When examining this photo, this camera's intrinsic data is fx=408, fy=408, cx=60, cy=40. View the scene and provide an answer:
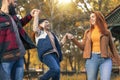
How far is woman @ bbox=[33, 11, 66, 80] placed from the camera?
8.24 metres

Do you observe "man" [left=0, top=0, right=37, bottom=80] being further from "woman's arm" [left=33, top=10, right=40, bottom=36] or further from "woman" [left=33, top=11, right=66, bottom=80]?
"woman" [left=33, top=11, right=66, bottom=80]

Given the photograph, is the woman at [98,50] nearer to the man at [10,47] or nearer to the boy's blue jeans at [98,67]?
the boy's blue jeans at [98,67]

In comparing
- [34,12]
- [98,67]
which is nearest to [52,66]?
[98,67]

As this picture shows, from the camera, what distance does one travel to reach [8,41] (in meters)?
6.33

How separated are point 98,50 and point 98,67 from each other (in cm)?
34

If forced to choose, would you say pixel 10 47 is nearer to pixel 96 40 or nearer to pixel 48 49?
pixel 48 49

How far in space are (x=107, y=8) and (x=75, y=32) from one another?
15.3 feet

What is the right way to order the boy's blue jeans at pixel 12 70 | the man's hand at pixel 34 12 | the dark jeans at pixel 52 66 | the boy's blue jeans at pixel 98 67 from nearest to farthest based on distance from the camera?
the boy's blue jeans at pixel 12 70 → the man's hand at pixel 34 12 → the boy's blue jeans at pixel 98 67 → the dark jeans at pixel 52 66

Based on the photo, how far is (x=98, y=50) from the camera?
8031 millimetres

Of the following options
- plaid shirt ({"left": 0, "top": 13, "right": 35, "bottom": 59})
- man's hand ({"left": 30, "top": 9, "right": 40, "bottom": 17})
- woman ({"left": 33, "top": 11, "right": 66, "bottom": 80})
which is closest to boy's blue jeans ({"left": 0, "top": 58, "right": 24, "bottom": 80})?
plaid shirt ({"left": 0, "top": 13, "right": 35, "bottom": 59})

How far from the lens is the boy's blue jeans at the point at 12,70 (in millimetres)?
6267

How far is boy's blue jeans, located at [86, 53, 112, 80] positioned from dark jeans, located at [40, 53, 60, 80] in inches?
25.9

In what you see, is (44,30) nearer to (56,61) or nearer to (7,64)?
(56,61)

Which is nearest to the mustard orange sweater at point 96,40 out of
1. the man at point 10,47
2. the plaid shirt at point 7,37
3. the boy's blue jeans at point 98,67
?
the boy's blue jeans at point 98,67
